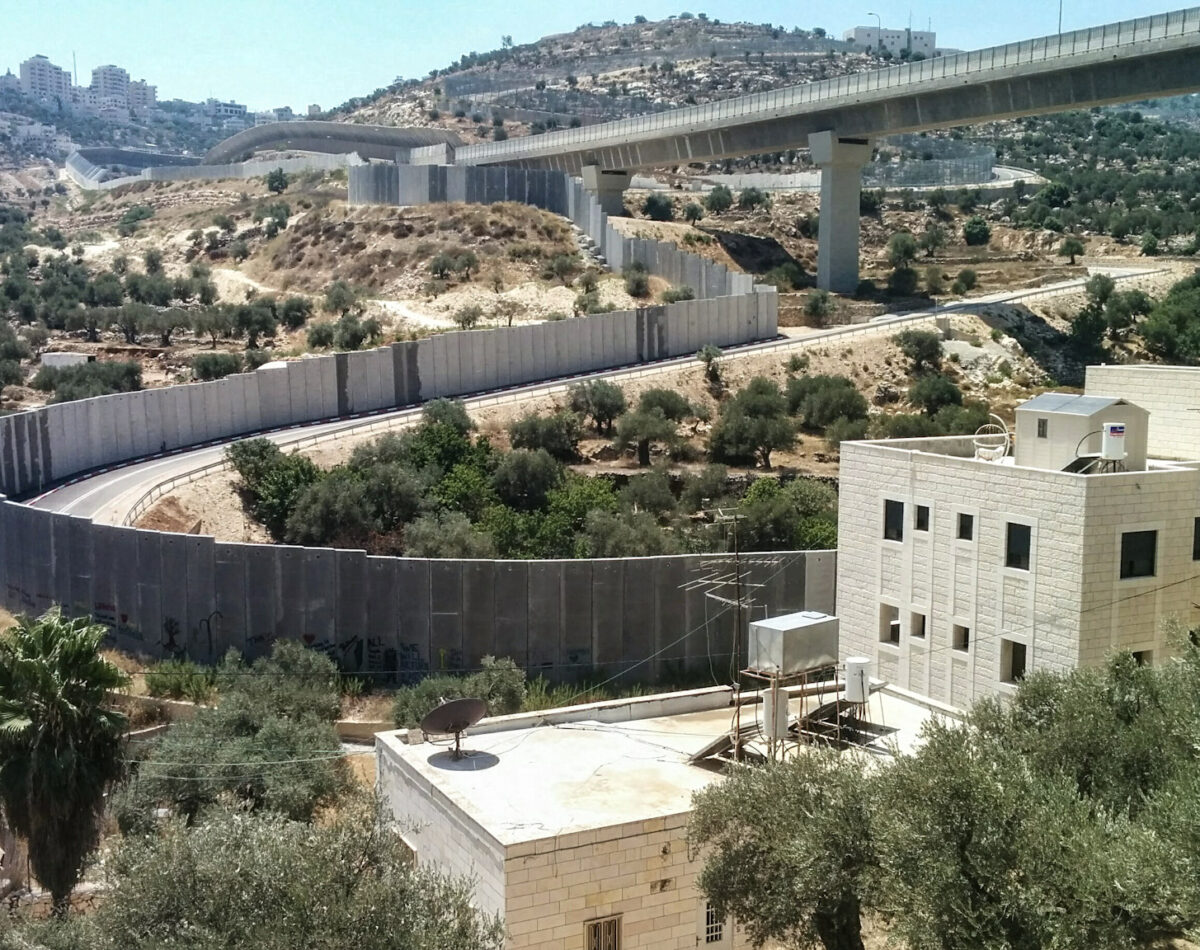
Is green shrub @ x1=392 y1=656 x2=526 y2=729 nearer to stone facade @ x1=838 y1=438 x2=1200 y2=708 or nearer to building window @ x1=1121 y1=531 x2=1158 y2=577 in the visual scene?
stone facade @ x1=838 y1=438 x2=1200 y2=708

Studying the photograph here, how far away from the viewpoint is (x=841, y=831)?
15.1 meters

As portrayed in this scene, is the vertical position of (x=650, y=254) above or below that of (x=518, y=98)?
below

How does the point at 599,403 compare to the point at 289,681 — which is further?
the point at 599,403

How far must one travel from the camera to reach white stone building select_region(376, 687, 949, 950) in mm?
17531

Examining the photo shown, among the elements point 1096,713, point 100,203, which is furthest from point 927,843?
point 100,203

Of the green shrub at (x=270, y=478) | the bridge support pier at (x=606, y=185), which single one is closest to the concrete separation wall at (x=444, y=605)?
the green shrub at (x=270, y=478)

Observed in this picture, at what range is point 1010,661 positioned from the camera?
24.5 m

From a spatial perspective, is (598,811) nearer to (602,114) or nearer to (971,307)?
(971,307)

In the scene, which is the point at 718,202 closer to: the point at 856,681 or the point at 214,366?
the point at 214,366

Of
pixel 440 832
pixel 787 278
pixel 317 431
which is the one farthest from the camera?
pixel 787 278

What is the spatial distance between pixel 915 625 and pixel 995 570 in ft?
8.33

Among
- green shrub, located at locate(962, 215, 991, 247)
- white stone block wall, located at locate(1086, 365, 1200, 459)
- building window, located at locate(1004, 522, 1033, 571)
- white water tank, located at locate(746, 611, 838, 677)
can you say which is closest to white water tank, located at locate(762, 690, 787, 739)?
white water tank, located at locate(746, 611, 838, 677)

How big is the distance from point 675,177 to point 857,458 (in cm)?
9347

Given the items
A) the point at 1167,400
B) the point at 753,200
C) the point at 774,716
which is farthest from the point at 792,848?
the point at 753,200
